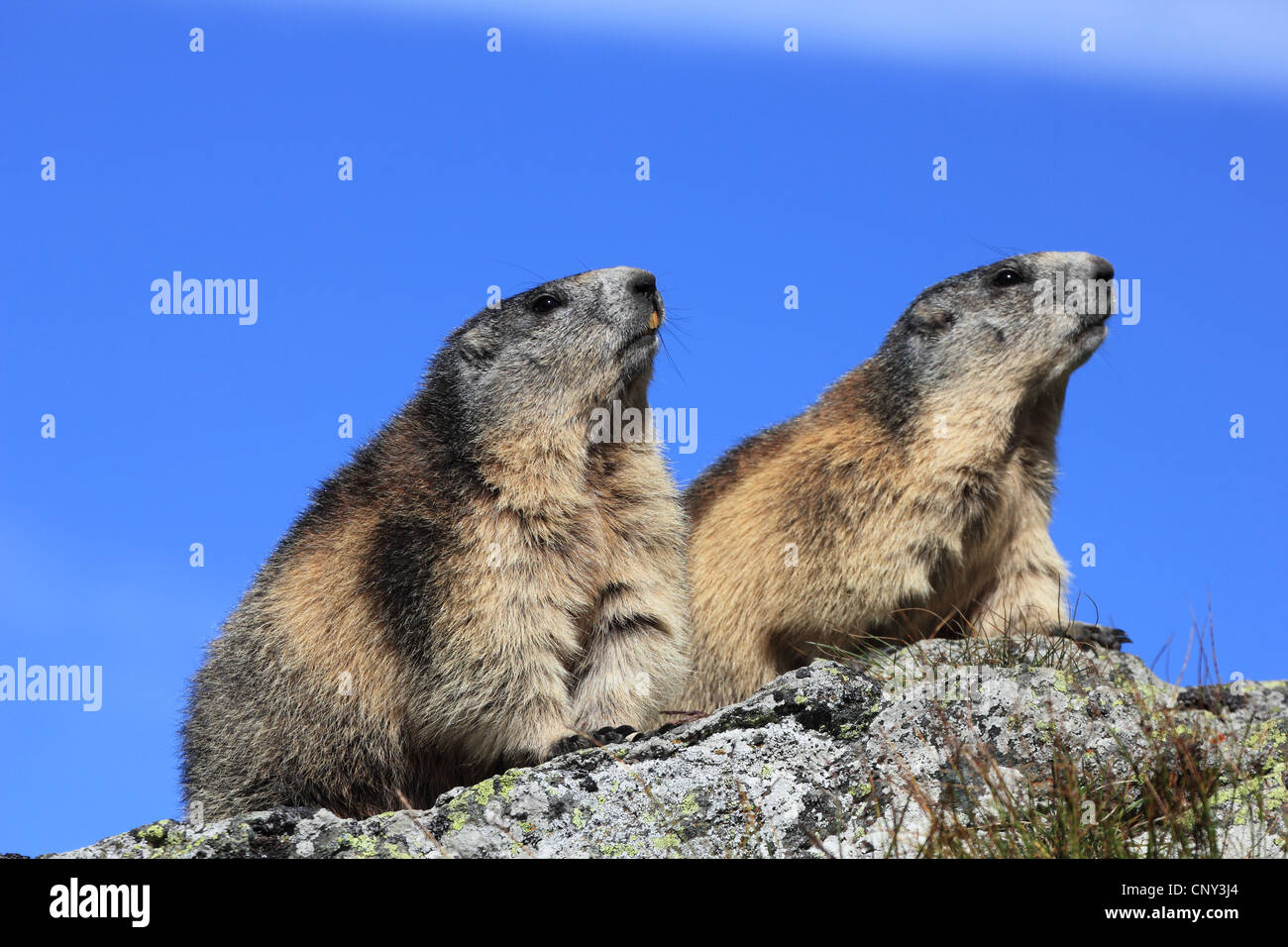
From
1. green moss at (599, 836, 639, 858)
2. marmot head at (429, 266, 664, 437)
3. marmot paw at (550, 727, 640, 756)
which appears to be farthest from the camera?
marmot head at (429, 266, 664, 437)

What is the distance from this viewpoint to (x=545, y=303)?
10125 millimetres

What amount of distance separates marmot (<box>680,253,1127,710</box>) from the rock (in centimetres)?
310

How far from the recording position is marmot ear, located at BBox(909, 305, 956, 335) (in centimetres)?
1227

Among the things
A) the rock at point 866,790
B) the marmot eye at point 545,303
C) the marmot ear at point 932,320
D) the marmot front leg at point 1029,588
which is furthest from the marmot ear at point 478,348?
the marmot front leg at point 1029,588

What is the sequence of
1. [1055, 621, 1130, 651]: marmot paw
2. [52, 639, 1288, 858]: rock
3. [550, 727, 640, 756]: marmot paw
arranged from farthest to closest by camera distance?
[1055, 621, 1130, 651]: marmot paw, [550, 727, 640, 756]: marmot paw, [52, 639, 1288, 858]: rock

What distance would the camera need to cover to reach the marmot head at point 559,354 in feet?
31.8

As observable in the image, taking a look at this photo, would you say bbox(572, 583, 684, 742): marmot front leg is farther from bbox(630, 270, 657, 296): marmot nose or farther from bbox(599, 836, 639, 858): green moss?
bbox(630, 270, 657, 296): marmot nose

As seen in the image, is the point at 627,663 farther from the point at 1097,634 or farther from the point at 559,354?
the point at 1097,634

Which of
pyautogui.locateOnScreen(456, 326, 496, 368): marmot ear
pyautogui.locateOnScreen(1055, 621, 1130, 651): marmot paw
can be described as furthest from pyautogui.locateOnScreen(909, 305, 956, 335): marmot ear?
pyautogui.locateOnScreen(456, 326, 496, 368): marmot ear

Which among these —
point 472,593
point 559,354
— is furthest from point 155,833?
point 559,354

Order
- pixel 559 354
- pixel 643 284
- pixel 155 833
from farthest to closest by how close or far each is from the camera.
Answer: pixel 643 284
pixel 559 354
pixel 155 833

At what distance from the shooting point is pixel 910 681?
28.0ft

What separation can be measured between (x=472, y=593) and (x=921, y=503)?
4.62m
